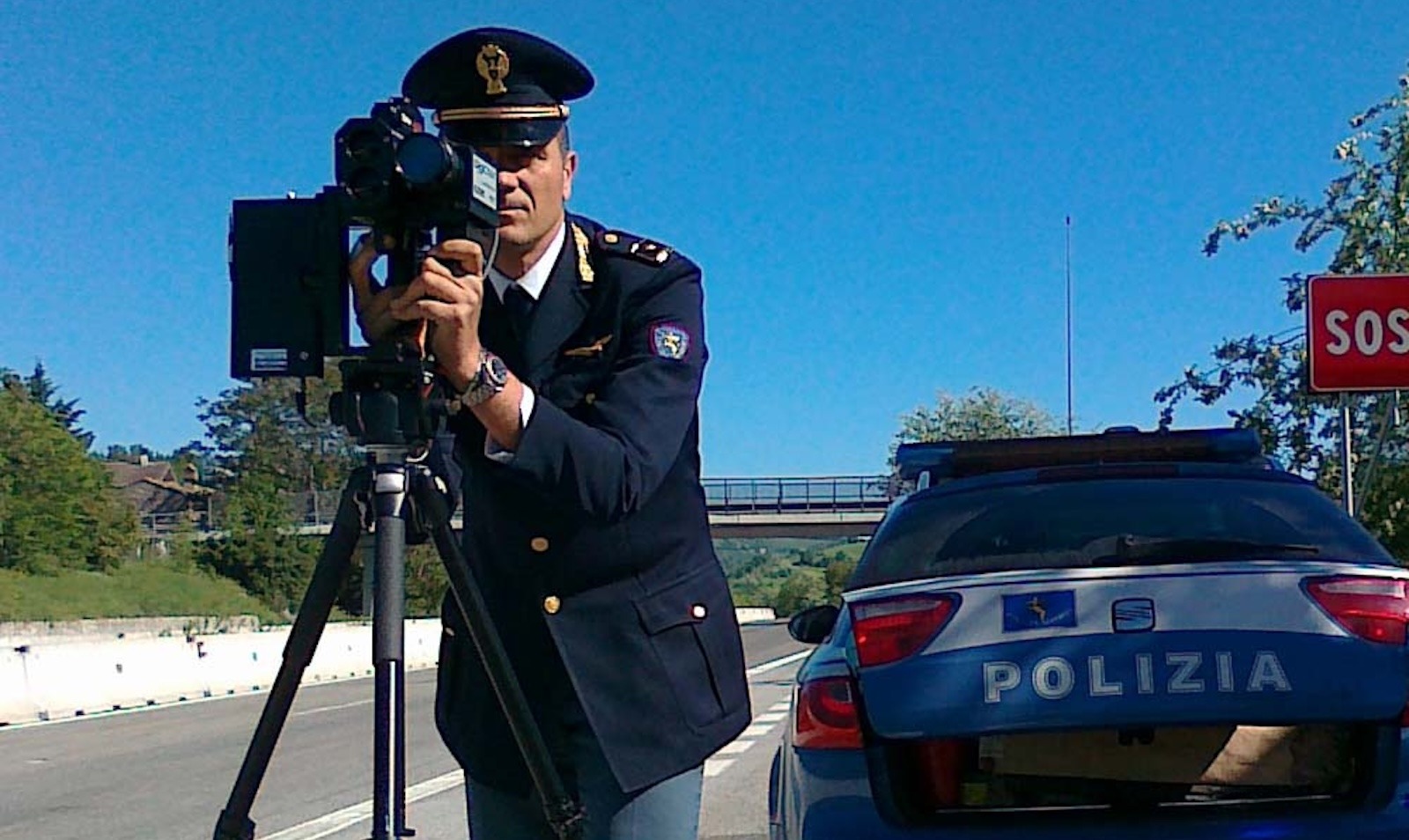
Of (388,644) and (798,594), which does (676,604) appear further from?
(798,594)

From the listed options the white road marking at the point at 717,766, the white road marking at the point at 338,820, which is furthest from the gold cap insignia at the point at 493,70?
the white road marking at the point at 717,766

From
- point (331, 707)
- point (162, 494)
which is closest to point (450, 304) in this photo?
point (331, 707)

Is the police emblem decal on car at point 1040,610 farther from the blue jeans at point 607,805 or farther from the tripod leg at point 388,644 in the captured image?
the tripod leg at point 388,644

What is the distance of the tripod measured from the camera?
7.36 ft

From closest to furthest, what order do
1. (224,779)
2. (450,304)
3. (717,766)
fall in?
(450,304) → (717,766) → (224,779)

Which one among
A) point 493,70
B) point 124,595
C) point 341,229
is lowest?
point 124,595

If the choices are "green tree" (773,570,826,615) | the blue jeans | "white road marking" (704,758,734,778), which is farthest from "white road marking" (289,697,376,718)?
"green tree" (773,570,826,615)

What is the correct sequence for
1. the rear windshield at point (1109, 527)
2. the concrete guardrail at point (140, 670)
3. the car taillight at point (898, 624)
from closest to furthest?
the car taillight at point (898, 624)
the rear windshield at point (1109, 527)
the concrete guardrail at point (140, 670)

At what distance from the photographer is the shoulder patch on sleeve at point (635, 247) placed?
107 inches

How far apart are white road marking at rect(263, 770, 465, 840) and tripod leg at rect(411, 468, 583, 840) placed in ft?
18.0

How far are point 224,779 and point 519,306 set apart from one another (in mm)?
9690

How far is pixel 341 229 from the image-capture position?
230 centimetres

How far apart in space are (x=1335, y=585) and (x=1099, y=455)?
3.10 m

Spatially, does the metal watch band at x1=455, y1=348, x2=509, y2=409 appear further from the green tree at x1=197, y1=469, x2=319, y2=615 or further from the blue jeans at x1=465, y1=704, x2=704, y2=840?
the green tree at x1=197, y1=469, x2=319, y2=615
